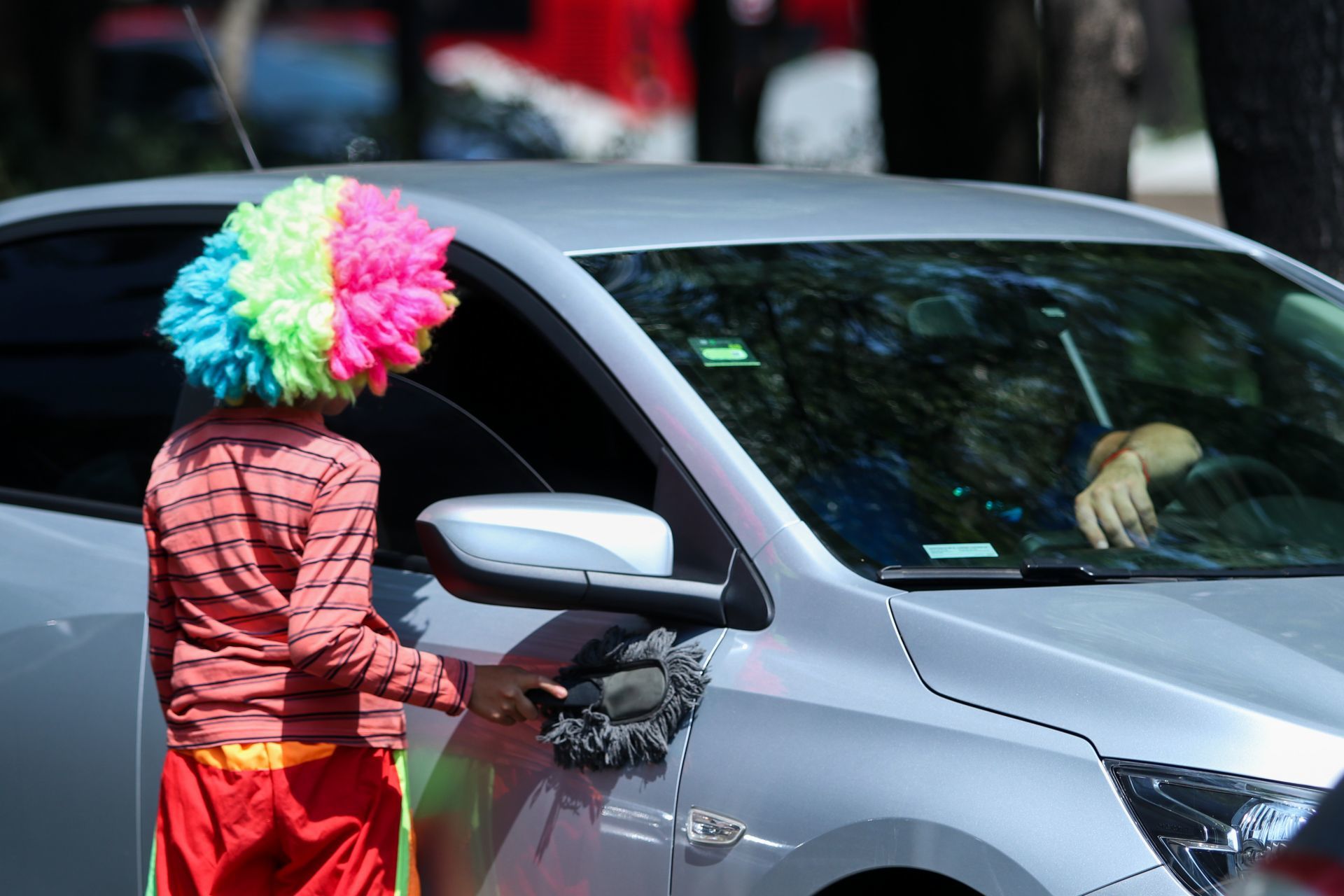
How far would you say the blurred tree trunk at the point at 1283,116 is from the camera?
453cm

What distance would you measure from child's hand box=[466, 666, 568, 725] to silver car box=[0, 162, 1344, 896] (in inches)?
3.3

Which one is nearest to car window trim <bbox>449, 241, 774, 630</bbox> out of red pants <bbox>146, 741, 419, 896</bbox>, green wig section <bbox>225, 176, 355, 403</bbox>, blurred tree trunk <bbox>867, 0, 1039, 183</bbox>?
green wig section <bbox>225, 176, 355, 403</bbox>

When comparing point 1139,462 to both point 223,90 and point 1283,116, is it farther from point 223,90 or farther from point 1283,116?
point 223,90

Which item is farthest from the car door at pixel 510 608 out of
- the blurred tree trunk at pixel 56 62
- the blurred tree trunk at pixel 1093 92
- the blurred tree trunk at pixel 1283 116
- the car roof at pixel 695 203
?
the blurred tree trunk at pixel 56 62

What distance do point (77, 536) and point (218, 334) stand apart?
92 centimetres

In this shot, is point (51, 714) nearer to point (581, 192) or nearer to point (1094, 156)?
point (581, 192)

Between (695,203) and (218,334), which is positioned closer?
(218,334)

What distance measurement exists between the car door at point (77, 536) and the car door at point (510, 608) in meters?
0.49

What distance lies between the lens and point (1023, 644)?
84.3 inches

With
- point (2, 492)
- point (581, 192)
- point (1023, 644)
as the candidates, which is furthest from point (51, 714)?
point (1023, 644)

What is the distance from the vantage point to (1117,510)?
2.78m

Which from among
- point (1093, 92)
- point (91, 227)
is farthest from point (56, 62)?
point (91, 227)

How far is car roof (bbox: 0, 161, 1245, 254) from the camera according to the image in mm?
2938

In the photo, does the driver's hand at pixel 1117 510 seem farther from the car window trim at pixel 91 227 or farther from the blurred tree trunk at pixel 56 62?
the blurred tree trunk at pixel 56 62
